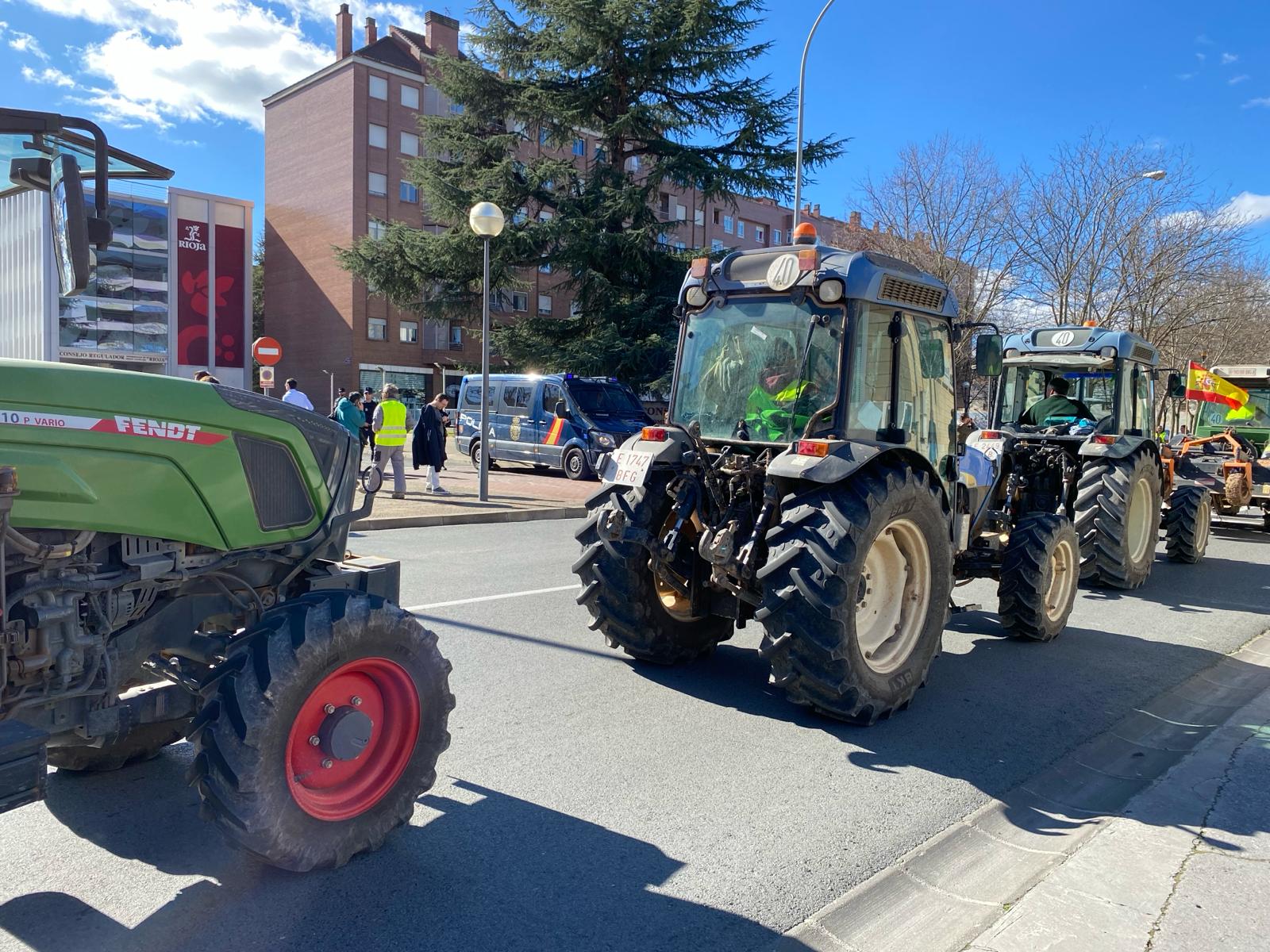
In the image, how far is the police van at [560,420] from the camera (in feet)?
64.7

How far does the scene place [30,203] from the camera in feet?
13.0

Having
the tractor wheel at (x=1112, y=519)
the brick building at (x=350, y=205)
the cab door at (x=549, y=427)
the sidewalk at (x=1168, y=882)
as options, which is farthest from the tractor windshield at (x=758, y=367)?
the brick building at (x=350, y=205)

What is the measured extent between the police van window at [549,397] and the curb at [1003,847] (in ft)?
52.9

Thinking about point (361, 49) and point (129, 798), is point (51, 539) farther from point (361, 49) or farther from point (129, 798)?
point (361, 49)

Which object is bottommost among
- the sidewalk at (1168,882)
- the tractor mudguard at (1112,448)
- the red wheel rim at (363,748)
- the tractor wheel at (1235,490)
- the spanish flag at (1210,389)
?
the sidewalk at (1168,882)

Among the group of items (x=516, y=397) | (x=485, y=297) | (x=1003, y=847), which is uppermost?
(x=485, y=297)

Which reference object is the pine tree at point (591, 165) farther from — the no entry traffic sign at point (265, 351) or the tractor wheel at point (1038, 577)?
the tractor wheel at point (1038, 577)

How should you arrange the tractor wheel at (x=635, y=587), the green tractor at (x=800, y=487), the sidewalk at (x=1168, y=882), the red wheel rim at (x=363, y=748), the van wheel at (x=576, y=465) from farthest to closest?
1. the van wheel at (x=576, y=465)
2. the tractor wheel at (x=635, y=587)
3. the green tractor at (x=800, y=487)
4. the red wheel rim at (x=363, y=748)
5. the sidewalk at (x=1168, y=882)

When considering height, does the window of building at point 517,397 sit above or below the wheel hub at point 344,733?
above

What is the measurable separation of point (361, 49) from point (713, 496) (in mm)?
50831

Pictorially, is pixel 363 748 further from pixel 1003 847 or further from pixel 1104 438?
pixel 1104 438

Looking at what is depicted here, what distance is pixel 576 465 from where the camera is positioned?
19.8 metres

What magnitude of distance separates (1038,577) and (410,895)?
5.00 meters

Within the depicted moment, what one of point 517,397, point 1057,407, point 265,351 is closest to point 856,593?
point 1057,407
